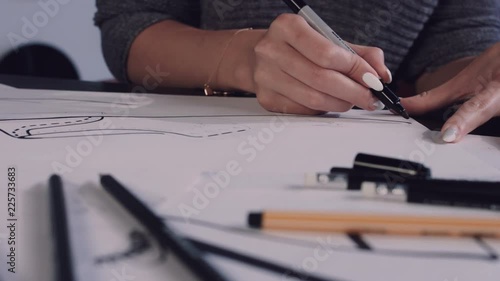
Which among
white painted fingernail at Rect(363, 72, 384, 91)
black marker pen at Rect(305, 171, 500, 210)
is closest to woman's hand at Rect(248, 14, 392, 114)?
white painted fingernail at Rect(363, 72, 384, 91)

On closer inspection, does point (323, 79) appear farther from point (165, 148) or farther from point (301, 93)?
point (165, 148)

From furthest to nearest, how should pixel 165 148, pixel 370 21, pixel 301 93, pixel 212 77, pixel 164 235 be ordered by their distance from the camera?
pixel 370 21 → pixel 212 77 → pixel 301 93 → pixel 165 148 → pixel 164 235

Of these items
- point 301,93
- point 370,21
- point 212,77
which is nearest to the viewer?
point 301,93

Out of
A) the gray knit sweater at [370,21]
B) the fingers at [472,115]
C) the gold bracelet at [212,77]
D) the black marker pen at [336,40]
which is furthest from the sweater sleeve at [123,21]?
the fingers at [472,115]

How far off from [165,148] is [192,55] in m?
0.24

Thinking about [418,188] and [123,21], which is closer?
[418,188]

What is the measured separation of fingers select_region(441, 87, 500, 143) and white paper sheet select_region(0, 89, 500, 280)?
1 centimetres

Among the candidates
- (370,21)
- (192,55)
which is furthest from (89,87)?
(370,21)

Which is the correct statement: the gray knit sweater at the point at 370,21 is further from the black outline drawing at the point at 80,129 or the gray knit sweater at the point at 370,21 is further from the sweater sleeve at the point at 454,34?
the black outline drawing at the point at 80,129

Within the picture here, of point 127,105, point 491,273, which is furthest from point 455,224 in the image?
point 127,105

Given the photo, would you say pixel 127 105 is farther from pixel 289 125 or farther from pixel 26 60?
pixel 26 60

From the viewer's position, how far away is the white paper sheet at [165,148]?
8.4 inches

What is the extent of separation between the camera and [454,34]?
641mm

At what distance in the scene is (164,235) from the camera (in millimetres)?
193
